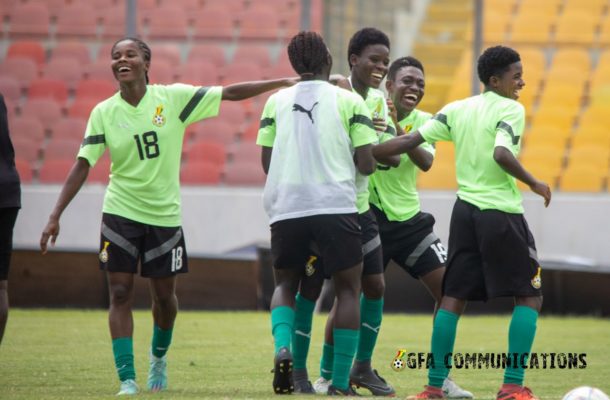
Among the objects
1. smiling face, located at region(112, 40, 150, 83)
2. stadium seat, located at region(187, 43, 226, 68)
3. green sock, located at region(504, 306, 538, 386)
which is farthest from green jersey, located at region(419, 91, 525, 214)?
stadium seat, located at region(187, 43, 226, 68)

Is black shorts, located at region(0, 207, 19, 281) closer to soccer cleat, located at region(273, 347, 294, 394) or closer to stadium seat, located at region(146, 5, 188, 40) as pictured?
soccer cleat, located at region(273, 347, 294, 394)

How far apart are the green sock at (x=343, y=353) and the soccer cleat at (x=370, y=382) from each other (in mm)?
697

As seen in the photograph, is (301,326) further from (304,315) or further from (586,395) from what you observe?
(586,395)

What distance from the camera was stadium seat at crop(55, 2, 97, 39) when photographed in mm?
17297

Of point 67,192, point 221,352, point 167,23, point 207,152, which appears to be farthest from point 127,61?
point 167,23

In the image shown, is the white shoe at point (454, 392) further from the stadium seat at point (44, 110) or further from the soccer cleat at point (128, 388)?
the stadium seat at point (44, 110)

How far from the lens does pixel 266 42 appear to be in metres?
17.2

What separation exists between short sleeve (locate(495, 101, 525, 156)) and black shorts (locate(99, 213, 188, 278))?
220cm

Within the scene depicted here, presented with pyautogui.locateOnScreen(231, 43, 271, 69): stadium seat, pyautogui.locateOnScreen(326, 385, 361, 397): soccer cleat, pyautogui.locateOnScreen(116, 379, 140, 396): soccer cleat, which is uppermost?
pyautogui.locateOnScreen(231, 43, 271, 69): stadium seat

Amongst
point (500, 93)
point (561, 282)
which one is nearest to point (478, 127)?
point (500, 93)

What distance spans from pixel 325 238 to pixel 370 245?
741 millimetres

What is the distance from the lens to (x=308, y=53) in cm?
644

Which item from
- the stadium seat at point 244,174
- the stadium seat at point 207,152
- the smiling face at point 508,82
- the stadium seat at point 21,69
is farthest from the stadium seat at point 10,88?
the smiling face at point 508,82

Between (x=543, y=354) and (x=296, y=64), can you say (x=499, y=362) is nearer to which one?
(x=543, y=354)
